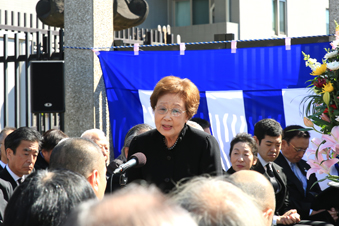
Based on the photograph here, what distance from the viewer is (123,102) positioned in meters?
6.71

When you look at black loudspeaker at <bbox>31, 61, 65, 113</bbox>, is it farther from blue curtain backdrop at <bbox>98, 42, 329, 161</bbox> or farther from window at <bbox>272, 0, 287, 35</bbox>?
window at <bbox>272, 0, 287, 35</bbox>

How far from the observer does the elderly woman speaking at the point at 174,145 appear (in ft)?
→ 10.7

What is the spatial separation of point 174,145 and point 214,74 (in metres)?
3.23

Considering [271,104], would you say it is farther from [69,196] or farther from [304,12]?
[304,12]

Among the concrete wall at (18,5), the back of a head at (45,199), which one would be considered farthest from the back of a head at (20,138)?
the concrete wall at (18,5)

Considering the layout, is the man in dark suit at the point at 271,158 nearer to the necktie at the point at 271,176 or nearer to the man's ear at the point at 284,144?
the necktie at the point at 271,176

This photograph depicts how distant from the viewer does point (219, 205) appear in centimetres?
120

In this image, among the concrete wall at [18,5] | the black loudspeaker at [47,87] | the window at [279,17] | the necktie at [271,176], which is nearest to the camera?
the necktie at [271,176]

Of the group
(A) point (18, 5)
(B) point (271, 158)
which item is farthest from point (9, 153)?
(A) point (18, 5)

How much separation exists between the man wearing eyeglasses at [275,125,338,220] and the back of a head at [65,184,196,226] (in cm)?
428

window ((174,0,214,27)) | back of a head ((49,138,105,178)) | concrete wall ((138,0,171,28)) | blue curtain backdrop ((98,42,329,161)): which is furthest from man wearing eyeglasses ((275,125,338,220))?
window ((174,0,214,27))

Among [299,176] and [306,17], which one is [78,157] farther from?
[306,17]

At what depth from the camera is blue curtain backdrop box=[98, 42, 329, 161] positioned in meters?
6.07

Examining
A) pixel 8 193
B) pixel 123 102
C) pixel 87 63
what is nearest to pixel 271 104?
pixel 123 102
